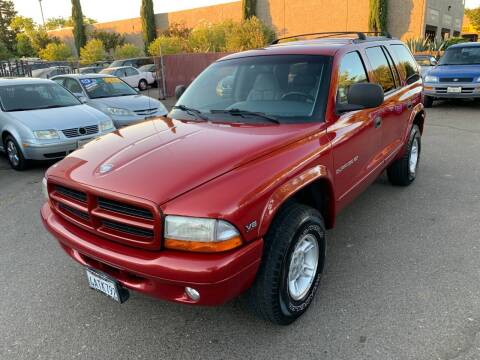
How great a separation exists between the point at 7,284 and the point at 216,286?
7.36ft

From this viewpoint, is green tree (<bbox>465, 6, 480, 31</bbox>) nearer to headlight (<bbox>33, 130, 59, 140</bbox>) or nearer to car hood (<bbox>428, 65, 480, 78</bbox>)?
car hood (<bbox>428, 65, 480, 78</bbox>)

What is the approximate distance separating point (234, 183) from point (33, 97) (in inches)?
265

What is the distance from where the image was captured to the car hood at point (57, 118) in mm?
6695

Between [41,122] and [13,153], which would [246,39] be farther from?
[13,153]

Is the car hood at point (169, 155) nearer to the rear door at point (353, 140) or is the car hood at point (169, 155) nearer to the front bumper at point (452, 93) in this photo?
the rear door at point (353, 140)

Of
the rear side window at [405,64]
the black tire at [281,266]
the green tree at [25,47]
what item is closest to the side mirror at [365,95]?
the black tire at [281,266]

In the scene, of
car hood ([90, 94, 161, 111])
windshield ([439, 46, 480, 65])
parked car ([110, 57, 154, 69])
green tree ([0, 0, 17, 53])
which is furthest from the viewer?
green tree ([0, 0, 17, 53])

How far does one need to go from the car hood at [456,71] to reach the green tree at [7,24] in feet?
157

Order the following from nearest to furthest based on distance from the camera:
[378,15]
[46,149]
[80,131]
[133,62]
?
[46,149]
[80,131]
[133,62]
[378,15]

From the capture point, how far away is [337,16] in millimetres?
30156

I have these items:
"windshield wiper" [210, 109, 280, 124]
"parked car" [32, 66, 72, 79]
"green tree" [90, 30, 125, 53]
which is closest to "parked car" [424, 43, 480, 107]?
"windshield wiper" [210, 109, 280, 124]

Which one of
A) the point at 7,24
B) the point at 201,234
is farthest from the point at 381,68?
the point at 7,24

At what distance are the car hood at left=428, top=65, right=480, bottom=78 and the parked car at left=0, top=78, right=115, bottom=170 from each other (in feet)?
28.9

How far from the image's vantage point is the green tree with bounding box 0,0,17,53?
51.3 m
